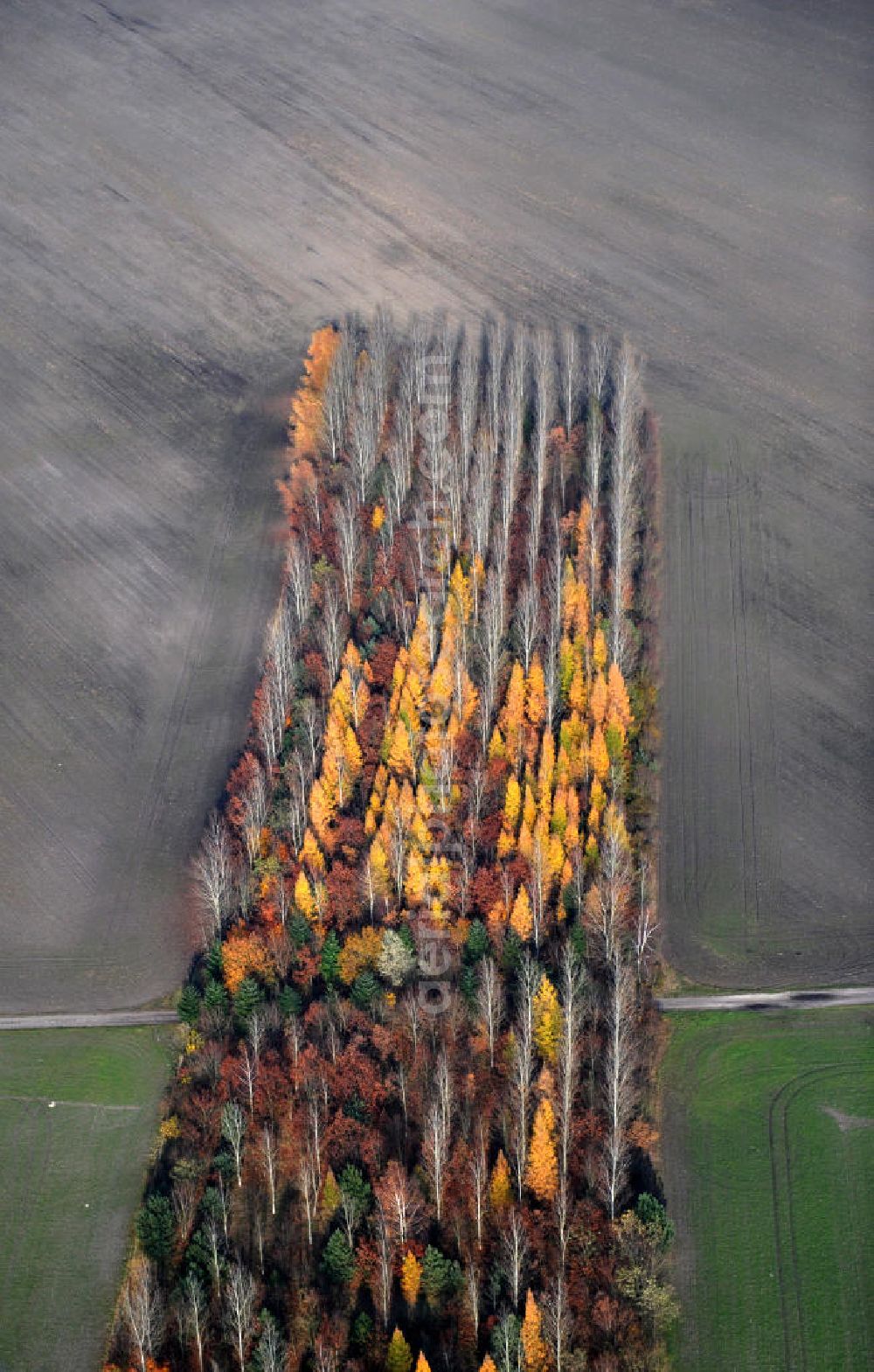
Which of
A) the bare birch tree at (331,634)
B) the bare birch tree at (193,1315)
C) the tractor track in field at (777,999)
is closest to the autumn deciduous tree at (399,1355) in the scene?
the bare birch tree at (193,1315)

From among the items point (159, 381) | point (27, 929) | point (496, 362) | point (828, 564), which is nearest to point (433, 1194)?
point (27, 929)

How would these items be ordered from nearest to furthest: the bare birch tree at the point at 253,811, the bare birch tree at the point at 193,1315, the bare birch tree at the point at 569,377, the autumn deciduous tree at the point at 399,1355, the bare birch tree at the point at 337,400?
the autumn deciduous tree at the point at 399,1355, the bare birch tree at the point at 193,1315, the bare birch tree at the point at 253,811, the bare birch tree at the point at 337,400, the bare birch tree at the point at 569,377

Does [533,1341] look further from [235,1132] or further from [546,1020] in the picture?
[235,1132]

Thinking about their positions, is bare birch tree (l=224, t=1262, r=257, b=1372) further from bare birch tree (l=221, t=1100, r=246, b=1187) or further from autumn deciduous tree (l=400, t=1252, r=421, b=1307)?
autumn deciduous tree (l=400, t=1252, r=421, b=1307)

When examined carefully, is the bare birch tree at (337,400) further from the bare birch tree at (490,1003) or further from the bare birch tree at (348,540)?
the bare birch tree at (490,1003)

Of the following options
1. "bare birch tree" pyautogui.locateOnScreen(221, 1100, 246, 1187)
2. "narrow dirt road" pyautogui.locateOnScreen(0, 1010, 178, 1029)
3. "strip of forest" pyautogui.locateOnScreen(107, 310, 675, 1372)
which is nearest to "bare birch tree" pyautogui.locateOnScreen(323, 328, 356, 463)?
"strip of forest" pyautogui.locateOnScreen(107, 310, 675, 1372)

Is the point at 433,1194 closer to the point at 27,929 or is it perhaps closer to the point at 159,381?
the point at 27,929
